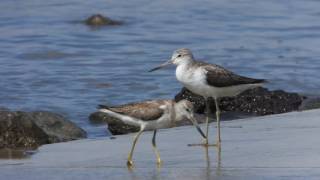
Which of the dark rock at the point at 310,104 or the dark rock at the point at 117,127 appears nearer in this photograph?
the dark rock at the point at 117,127

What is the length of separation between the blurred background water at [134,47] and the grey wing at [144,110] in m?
2.77

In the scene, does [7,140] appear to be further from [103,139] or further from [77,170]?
[77,170]

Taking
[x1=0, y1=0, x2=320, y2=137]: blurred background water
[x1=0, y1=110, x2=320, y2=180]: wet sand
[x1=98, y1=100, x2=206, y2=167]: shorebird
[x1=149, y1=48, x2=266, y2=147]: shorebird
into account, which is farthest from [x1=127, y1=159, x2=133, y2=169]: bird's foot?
[x1=0, y1=0, x2=320, y2=137]: blurred background water

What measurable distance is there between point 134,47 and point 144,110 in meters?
9.41

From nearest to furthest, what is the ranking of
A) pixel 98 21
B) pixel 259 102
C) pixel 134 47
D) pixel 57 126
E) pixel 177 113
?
pixel 177 113, pixel 57 126, pixel 259 102, pixel 134 47, pixel 98 21

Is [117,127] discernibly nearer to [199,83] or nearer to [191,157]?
[199,83]

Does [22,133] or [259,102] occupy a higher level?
[22,133]

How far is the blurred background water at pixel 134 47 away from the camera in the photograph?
14.9 m

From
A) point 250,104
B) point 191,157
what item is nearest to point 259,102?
point 250,104

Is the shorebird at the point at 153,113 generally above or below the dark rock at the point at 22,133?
above

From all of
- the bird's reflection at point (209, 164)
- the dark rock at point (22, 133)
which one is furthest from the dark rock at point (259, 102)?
the bird's reflection at point (209, 164)

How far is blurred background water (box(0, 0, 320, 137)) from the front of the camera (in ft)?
48.7

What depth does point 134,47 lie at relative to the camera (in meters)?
18.5

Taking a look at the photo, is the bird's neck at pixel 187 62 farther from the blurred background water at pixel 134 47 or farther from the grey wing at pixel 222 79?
the blurred background water at pixel 134 47
